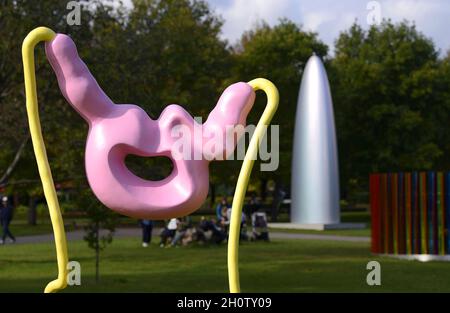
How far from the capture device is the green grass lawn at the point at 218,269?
50.6 ft

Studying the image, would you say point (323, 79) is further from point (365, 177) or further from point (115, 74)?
point (115, 74)

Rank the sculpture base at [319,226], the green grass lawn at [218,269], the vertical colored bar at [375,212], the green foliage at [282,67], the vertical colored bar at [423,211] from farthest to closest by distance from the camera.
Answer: the green foliage at [282,67], the sculpture base at [319,226], the vertical colored bar at [375,212], the vertical colored bar at [423,211], the green grass lawn at [218,269]

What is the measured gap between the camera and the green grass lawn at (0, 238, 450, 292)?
15422 mm

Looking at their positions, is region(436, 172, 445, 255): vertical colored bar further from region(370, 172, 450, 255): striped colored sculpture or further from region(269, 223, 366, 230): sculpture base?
region(269, 223, 366, 230): sculpture base

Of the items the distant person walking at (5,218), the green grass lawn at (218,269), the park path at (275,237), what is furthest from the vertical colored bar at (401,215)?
the distant person walking at (5,218)

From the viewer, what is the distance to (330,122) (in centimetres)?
3534

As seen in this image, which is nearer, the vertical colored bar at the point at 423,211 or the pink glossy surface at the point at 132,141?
the pink glossy surface at the point at 132,141

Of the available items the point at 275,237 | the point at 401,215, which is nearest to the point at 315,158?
the point at 275,237

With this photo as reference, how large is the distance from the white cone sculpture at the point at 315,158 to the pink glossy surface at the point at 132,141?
26.6 meters

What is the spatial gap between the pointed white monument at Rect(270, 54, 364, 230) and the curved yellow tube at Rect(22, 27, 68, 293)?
26.9 m

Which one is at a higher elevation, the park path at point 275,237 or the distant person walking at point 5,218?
the distant person walking at point 5,218

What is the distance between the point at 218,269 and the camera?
18422mm

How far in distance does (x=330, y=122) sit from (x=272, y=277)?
19030 millimetres

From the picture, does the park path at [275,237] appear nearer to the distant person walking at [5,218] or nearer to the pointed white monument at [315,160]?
the distant person walking at [5,218]
